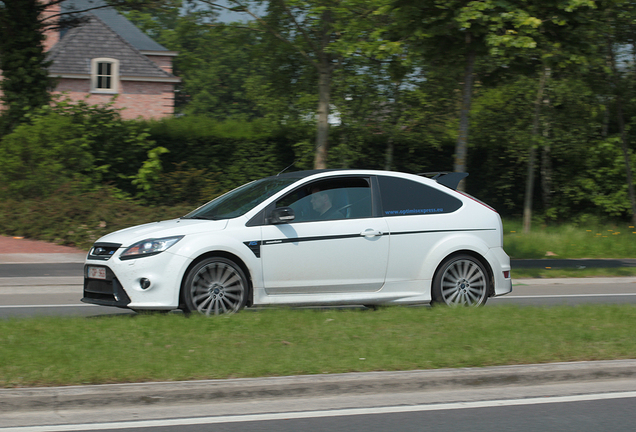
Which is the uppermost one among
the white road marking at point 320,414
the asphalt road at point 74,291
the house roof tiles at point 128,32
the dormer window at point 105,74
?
the house roof tiles at point 128,32

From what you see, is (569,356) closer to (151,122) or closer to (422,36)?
(422,36)

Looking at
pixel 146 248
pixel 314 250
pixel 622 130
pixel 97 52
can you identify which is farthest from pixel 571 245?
pixel 97 52

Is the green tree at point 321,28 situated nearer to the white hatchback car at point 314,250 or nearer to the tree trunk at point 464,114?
the tree trunk at point 464,114

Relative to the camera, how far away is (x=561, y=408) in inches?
199

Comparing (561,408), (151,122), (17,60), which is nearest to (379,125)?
(151,122)

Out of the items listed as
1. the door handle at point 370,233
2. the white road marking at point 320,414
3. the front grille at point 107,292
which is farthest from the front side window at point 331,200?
the white road marking at point 320,414

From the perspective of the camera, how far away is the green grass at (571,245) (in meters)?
15.9

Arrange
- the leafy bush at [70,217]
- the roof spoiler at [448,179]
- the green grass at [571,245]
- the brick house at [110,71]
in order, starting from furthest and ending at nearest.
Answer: the brick house at [110,71], the green grass at [571,245], the leafy bush at [70,217], the roof spoiler at [448,179]

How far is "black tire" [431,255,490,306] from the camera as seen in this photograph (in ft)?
26.7

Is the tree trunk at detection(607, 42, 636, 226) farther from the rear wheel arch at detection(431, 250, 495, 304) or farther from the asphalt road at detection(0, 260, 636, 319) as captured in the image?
the rear wheel arch at detection(431, 250, 495, 304)

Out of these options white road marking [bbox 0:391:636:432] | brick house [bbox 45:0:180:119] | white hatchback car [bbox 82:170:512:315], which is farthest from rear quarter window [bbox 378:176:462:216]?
brick house [bbox 45:0:180:119]

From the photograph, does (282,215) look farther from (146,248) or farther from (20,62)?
(20,62)

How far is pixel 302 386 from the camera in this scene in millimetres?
5125

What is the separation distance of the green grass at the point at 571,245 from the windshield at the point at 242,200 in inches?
339
